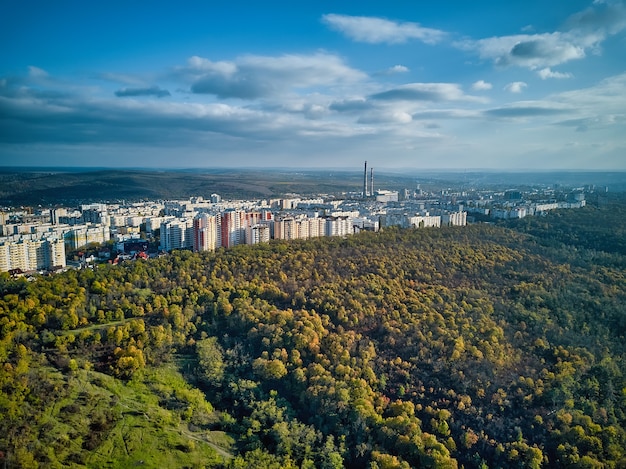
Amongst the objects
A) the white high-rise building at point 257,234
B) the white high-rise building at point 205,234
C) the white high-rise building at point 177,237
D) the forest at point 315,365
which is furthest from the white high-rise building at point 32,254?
the white high-rise building at point 257,234

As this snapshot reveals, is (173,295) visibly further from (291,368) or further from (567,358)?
(567,358)

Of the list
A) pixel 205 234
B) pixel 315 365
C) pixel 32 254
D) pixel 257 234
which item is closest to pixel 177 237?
pixel 205 234

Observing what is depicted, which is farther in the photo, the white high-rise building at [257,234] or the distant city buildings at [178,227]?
the white high-rise building at [257,234]

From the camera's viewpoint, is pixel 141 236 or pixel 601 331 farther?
pixel 141 236

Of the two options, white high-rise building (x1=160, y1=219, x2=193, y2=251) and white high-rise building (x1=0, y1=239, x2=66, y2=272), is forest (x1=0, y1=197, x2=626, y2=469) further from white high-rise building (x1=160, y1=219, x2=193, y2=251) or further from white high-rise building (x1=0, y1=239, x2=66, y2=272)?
white high-rise building (x1=160, y1=219, x2=193, y2=251)

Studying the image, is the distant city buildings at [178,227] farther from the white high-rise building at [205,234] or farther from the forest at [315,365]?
the forest at [315,365]

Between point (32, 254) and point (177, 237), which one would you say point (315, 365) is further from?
point (32, 254)

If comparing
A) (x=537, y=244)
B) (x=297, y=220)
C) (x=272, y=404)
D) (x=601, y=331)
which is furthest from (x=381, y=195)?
(x=272, y=404)

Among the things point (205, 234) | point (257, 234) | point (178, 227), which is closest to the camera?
point (205, 234)
